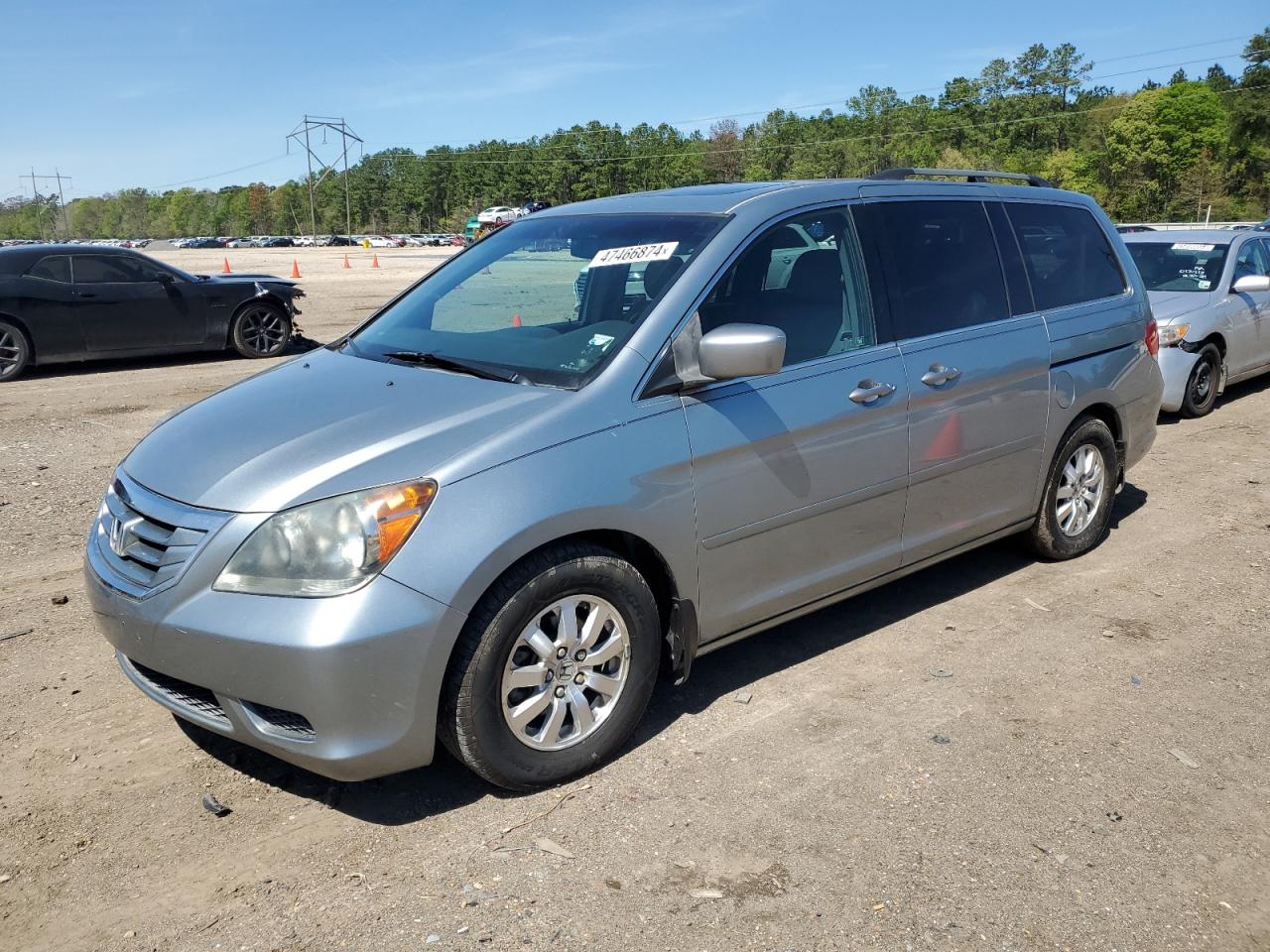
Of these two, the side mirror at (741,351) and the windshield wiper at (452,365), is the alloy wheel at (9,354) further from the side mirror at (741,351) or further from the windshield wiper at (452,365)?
the side mirror at (741,351)

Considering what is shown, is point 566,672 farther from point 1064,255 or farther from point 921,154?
point 921,154

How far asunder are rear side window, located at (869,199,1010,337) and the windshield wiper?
1677mm

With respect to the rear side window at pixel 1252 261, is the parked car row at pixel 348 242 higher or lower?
higher

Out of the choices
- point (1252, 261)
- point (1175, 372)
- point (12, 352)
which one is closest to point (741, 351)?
point (1175, 372)

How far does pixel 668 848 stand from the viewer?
3229mm

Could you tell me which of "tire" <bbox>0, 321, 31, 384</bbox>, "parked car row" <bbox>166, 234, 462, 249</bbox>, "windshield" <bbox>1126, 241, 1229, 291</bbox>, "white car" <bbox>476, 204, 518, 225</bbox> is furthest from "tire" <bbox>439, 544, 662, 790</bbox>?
"parked car row" <bbox>166, 234, 462, 249</bbox>

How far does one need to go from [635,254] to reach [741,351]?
2.53ft

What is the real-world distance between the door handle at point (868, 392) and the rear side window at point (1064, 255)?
136 centimetres

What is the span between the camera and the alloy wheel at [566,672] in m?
3.38

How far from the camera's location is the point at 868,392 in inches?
168

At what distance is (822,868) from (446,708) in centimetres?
119

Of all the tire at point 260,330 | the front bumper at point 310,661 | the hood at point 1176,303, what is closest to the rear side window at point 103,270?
the tire at point 260,330

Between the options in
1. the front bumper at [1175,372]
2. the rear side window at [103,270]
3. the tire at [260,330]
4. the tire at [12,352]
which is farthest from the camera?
the tire at [260,330]

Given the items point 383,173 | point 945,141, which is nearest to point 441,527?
point 945,141
